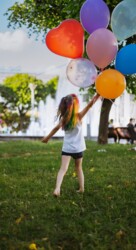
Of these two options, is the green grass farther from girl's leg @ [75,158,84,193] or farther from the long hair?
the long hair

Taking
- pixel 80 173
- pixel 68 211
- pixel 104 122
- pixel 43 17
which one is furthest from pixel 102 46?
pixel 43 17

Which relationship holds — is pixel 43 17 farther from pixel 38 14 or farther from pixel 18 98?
pixel 18 98

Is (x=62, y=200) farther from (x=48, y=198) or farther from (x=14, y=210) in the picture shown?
(x=14, y=210)

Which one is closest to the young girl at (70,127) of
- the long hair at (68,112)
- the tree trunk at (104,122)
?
the long hair at (68,112)

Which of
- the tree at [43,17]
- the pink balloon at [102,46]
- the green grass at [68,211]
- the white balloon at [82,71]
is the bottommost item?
the green grass at [68,211]

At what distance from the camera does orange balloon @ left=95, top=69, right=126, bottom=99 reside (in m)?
6.11

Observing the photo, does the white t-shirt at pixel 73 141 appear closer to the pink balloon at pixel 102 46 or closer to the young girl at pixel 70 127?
the young girl at pixel 70 127

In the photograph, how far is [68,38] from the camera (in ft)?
20.8

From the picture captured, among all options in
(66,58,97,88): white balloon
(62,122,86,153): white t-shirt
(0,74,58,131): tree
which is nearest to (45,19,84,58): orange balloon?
(66,58,97,88): white balloon

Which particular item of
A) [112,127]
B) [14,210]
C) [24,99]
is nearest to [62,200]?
[14,210]

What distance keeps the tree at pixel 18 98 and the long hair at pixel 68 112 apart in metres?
48.9

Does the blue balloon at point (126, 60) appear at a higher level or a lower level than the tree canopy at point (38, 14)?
lower

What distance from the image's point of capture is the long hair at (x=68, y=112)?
6469 mm

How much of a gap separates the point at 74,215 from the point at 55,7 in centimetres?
1435
